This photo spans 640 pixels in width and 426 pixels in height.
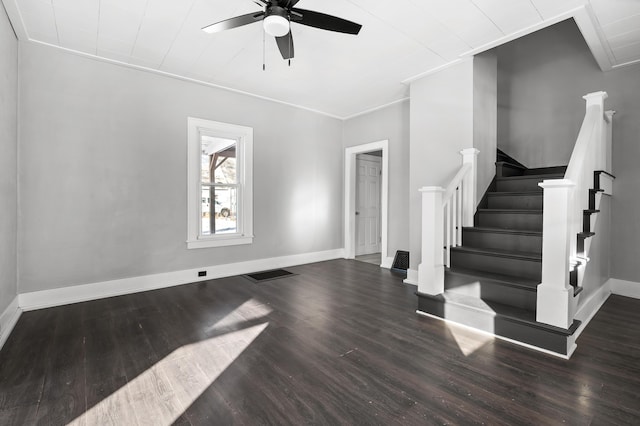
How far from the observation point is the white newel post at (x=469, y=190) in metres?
3.65

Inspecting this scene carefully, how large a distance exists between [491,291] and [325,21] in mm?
2799

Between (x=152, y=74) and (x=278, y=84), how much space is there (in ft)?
5.55

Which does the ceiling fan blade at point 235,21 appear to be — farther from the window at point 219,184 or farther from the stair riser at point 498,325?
the stair riser at point 498,325

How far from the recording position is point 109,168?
12.4 feet

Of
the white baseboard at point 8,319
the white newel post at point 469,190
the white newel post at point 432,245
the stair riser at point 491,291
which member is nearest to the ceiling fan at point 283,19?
the white newel post at point 432,245

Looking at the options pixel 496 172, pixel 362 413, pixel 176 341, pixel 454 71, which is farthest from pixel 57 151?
pixel 496 172

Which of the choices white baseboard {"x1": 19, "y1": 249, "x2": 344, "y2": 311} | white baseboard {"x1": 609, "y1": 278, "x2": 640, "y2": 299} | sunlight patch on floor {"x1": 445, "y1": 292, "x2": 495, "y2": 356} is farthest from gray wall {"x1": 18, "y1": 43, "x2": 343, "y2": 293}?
white baseboard {"x1": 609, "y1": 278, "x2": 640, "y2": 299}

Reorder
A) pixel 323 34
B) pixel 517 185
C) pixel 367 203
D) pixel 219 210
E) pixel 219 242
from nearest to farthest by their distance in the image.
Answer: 1. pixel 323 34
2. pixel 517 185
3. pixel 219 242
4. pixel 219 210
5. pixel 367 203

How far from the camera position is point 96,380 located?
2031mm

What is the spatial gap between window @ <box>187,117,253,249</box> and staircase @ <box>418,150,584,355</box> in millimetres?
3071

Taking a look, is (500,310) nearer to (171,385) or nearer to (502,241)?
(502,241)

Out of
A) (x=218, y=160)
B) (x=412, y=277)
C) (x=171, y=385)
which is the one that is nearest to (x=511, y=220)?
(x=412, y=277)

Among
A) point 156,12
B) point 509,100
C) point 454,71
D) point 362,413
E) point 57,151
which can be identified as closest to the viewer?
point 362,413

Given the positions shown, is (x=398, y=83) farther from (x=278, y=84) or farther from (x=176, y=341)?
(x=176, y=341)
